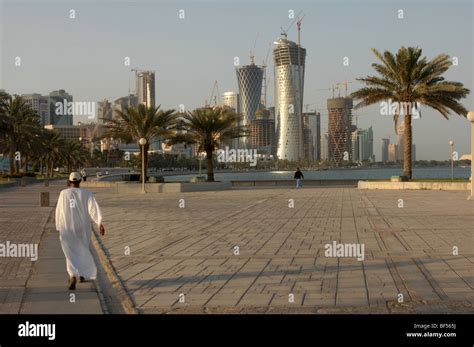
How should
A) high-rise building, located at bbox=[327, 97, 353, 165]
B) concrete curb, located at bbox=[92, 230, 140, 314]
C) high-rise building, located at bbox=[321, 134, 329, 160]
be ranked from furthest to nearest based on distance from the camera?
high-rise building, located at bbox=[321, 134, 329, 160] < high-rise building, located at bbox=[327, 97, 353, 165] < concrete curb, located at bbox=[92, 230, 140, 314]

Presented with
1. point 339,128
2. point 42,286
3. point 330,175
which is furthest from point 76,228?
point 339,128

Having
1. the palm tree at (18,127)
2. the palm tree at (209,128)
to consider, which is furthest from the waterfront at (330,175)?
the palm tree at (209,128)

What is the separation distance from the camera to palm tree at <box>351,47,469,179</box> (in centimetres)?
3247

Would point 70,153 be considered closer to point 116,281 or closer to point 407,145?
point 407,145

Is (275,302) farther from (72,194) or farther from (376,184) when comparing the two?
(376,184)

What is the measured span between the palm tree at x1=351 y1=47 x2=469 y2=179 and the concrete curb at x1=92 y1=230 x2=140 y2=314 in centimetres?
2533

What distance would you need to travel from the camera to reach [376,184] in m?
35.0

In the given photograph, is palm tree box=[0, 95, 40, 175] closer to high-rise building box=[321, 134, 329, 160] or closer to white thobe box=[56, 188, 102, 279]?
white thobe box=[56, 188, 102, 279]

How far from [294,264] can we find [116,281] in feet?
8.74

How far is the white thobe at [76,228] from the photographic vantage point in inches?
298

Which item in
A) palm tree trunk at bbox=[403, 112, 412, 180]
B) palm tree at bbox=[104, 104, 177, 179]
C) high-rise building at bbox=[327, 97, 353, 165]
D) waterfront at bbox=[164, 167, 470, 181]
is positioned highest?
high-rise building at bbox=[327, 97, 353, 165]

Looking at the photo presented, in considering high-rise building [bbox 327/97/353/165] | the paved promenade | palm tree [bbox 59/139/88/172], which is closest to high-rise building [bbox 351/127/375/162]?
high-rise building [bbox 327/97/353/165]
